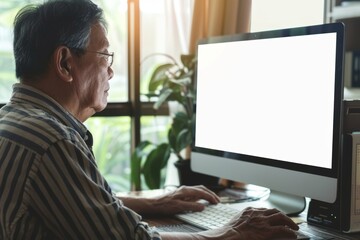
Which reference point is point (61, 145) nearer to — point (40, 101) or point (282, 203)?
point (40, 101)

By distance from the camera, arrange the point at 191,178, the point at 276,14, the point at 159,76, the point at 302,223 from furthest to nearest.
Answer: the point at 276,14 < the point at 159,76 < the point at 191,178 < the point at 302,223

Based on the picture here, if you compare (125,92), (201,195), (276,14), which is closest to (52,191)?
(201,195)

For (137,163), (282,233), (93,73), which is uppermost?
(93,73)

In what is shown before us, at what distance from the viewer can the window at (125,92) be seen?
2.88m

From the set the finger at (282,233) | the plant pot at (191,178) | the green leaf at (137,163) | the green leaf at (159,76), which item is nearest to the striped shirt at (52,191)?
the finger at (282,233)

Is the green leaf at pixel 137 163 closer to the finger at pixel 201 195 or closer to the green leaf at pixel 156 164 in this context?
the green leaf at pixel 156 164

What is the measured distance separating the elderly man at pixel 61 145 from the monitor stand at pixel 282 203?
0.80 ft

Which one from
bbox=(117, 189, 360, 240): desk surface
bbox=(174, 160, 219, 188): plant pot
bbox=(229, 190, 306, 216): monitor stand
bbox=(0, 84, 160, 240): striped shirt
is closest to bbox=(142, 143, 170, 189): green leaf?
bbox=(174, 160, 219, 188): plant pot

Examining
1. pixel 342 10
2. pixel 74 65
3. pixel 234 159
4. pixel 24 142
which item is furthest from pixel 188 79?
pixel 24 142

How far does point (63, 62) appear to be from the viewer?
3.89 ft

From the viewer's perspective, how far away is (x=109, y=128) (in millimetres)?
3000

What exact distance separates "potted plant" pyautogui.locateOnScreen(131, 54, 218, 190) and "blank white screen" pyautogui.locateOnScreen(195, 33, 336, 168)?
17.2 inches

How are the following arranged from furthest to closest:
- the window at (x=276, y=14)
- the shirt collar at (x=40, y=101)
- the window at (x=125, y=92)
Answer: the window at (x=125, y=92), the window at (x=276, y=14), the shirt collar at (x=40, y=101)

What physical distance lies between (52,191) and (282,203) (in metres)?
0.82
